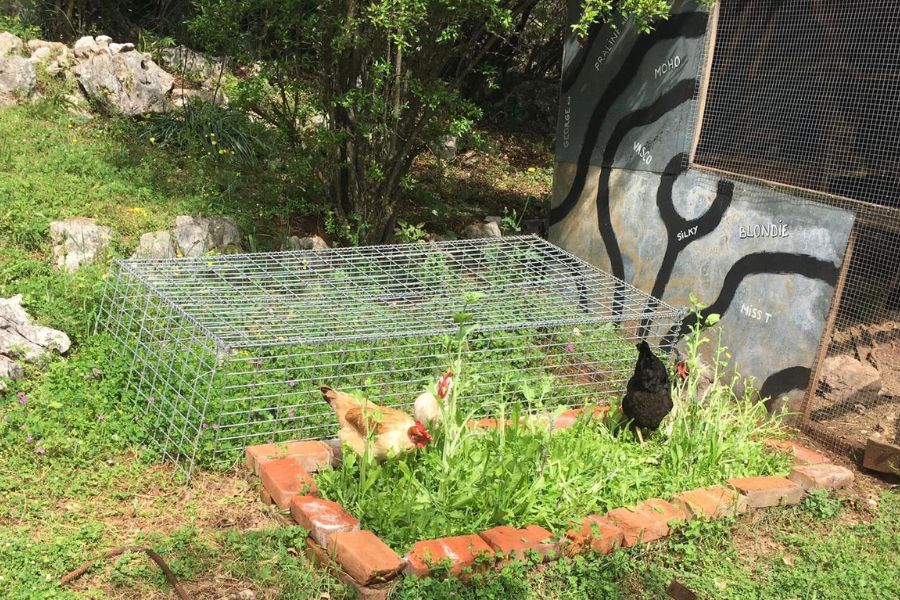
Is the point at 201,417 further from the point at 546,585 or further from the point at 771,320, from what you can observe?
the point at 771,320

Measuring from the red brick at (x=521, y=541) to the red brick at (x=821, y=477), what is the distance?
1.63m

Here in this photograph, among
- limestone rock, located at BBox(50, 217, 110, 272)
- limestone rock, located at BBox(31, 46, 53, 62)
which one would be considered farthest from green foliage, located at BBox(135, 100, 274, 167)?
limestone rock, located at BBox(50, 217, 110, 272)

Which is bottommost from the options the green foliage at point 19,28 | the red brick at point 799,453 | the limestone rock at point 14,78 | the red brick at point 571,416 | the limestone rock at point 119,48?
the red brick at point 799,453

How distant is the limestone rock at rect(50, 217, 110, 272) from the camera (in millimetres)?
5363

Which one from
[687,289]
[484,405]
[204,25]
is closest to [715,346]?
[687,289]

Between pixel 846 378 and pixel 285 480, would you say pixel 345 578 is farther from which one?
pixel 846 378

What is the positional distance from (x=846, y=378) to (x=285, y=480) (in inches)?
141

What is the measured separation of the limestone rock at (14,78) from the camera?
7.58 meters

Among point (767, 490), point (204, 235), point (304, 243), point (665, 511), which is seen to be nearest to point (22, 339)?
point (204, 235)

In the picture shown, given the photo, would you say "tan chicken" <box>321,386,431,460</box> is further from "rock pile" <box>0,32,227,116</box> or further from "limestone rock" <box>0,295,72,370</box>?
"rock pile" <box>0,32,227,116</box>

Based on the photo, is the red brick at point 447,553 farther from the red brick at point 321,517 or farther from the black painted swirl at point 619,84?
the black painted swirl at point 619,84

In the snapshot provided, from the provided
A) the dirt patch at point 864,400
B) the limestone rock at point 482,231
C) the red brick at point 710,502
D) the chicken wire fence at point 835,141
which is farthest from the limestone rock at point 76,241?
the dirt patch at point 864,400

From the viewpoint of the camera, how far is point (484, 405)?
3967mm

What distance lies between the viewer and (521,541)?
3168 millimetres
